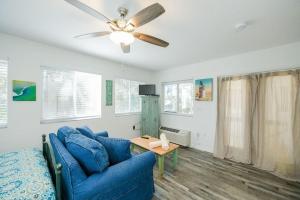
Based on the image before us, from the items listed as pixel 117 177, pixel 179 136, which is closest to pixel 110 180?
pixel 117 177

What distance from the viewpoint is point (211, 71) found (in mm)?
3479

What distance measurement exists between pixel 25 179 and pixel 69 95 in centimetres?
194

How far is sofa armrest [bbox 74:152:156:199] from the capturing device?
3.94 ft

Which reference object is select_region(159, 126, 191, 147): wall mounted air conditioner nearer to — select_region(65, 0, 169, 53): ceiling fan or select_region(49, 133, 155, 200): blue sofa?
select_region(49, 133, 155, 200): blue sofa

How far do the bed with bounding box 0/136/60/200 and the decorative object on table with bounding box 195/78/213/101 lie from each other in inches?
132

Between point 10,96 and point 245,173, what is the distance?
14.5 feet

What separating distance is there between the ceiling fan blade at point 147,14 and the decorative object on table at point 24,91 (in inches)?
90.6

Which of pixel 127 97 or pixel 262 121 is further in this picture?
pixel 127 97

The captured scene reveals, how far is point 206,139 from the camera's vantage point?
3533 millimetres

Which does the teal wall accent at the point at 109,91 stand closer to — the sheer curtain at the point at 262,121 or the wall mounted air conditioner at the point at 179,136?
the wall mounted air conditioner at the point at 179,136

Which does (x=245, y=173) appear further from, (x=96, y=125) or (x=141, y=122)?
(x=96, y=125)

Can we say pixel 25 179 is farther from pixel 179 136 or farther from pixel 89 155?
pixel 179 136

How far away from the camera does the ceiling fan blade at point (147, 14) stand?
117cm

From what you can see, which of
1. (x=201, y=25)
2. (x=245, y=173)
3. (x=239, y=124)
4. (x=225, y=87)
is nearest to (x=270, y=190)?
(x=245, y=173)
